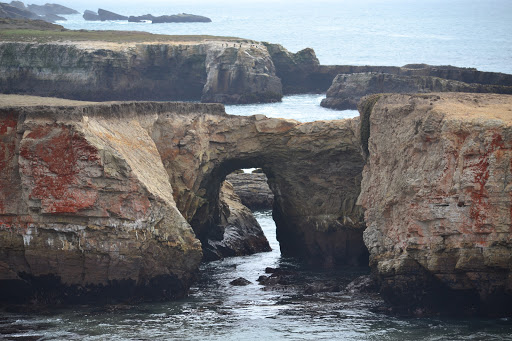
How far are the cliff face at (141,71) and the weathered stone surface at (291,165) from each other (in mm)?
48143

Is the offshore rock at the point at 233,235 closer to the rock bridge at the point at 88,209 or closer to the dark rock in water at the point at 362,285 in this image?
the rock bridge at the point at 88,209

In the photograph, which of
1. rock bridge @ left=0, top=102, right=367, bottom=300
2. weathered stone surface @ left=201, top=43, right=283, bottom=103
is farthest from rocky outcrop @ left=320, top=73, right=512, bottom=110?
rock bridge @ left=0, top=102, right=367, bottom=300

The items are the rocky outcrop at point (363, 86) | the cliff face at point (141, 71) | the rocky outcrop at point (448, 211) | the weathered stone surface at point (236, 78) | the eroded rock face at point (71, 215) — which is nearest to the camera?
the rocky outcrop at point (448, 211)

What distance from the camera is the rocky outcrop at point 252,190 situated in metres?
55.9

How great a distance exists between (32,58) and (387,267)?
2518 inches

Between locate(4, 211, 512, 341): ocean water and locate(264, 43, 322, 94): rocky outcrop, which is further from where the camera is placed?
locate(264, 43, 322, 94): rocky outcrop

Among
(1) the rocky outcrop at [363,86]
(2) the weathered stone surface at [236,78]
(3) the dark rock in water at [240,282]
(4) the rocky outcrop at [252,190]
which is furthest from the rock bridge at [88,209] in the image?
(2) the weathered stone surface at [236,78]

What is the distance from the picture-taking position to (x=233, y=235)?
4362cm

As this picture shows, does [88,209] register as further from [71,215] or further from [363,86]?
[363,86]

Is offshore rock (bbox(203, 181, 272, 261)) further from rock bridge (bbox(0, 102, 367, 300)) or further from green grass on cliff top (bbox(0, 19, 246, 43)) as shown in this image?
green grass on cliff top (bbox(0, 19, 246, 43))

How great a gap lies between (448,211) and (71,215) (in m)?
12.1

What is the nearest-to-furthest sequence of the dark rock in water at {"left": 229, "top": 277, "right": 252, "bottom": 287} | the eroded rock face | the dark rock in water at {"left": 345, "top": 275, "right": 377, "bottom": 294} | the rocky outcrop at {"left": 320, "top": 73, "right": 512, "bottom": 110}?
the eroded rock face → the dark rock in water at {"left": 345, "top": 275, "right": 377, "bottom": 294} → the dark rock in water at {"left": 229, "top": 277, "right": 252, "bottom": 287} → the rocky outcrop at {"left": 320, "top": 73, "right": 512, "bottom": 110}

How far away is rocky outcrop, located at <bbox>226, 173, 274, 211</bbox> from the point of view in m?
55.9

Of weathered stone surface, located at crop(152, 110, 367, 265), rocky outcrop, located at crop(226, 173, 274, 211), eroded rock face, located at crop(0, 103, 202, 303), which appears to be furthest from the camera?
rocky outcrop, located at crop(226, 173, 274, 211)
